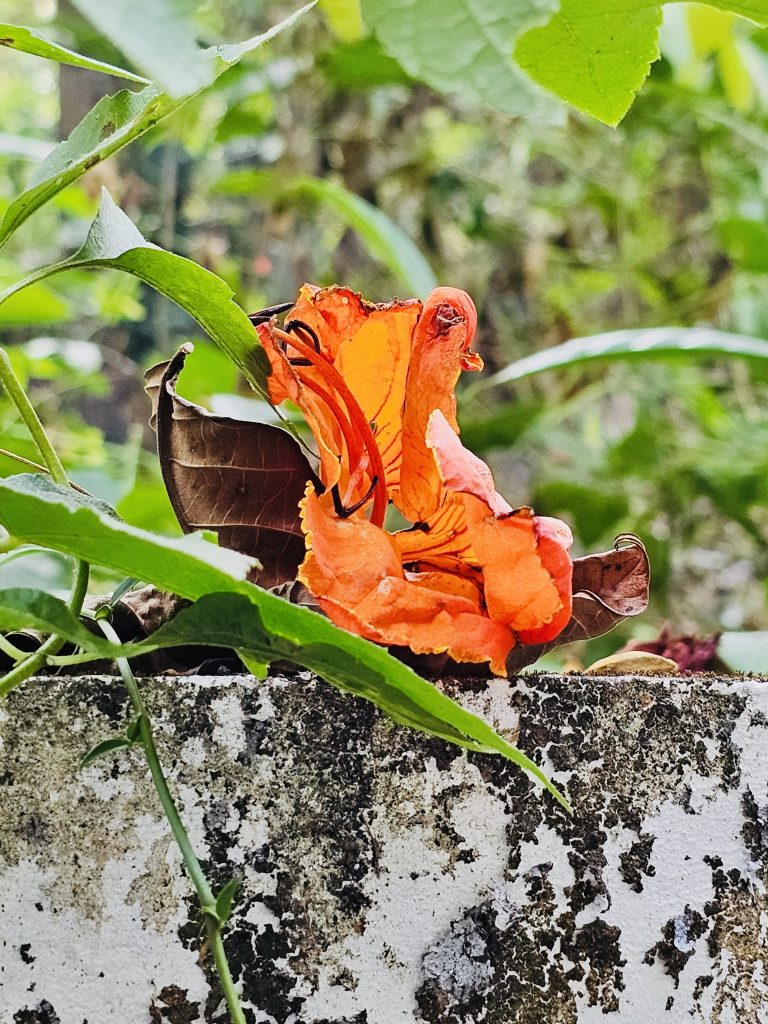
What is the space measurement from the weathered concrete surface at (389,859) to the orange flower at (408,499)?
34 millimetres

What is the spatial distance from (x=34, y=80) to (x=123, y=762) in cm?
405

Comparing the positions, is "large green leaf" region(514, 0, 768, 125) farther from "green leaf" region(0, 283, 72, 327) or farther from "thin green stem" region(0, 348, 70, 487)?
"green leaf" region(0, 283, 72, 327)

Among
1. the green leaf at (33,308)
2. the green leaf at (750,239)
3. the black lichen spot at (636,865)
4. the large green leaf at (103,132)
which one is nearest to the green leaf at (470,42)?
the large green leaf at (103,132)

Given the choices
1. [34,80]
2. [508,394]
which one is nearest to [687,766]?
[508,394]

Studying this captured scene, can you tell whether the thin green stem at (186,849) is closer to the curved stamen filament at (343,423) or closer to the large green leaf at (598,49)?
the curved stamen filament at (343,423)

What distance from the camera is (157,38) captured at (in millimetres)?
170

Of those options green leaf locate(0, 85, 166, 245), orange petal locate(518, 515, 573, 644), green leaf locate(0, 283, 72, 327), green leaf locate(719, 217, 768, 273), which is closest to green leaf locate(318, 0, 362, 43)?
green leaf locate(0, 283, 72, 327)

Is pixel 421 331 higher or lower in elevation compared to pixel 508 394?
lower

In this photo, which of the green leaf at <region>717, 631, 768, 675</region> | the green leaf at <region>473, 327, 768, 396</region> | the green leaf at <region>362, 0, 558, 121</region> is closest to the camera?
the green leaf at <region>362, 0, 558, 121</region>

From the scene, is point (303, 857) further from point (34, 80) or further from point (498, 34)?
point (34, 80)

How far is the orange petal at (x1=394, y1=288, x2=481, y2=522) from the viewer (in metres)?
0.41

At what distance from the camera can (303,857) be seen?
0.36m

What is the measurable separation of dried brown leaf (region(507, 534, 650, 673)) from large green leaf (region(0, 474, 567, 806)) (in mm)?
127

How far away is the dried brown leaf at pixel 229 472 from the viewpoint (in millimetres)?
397
